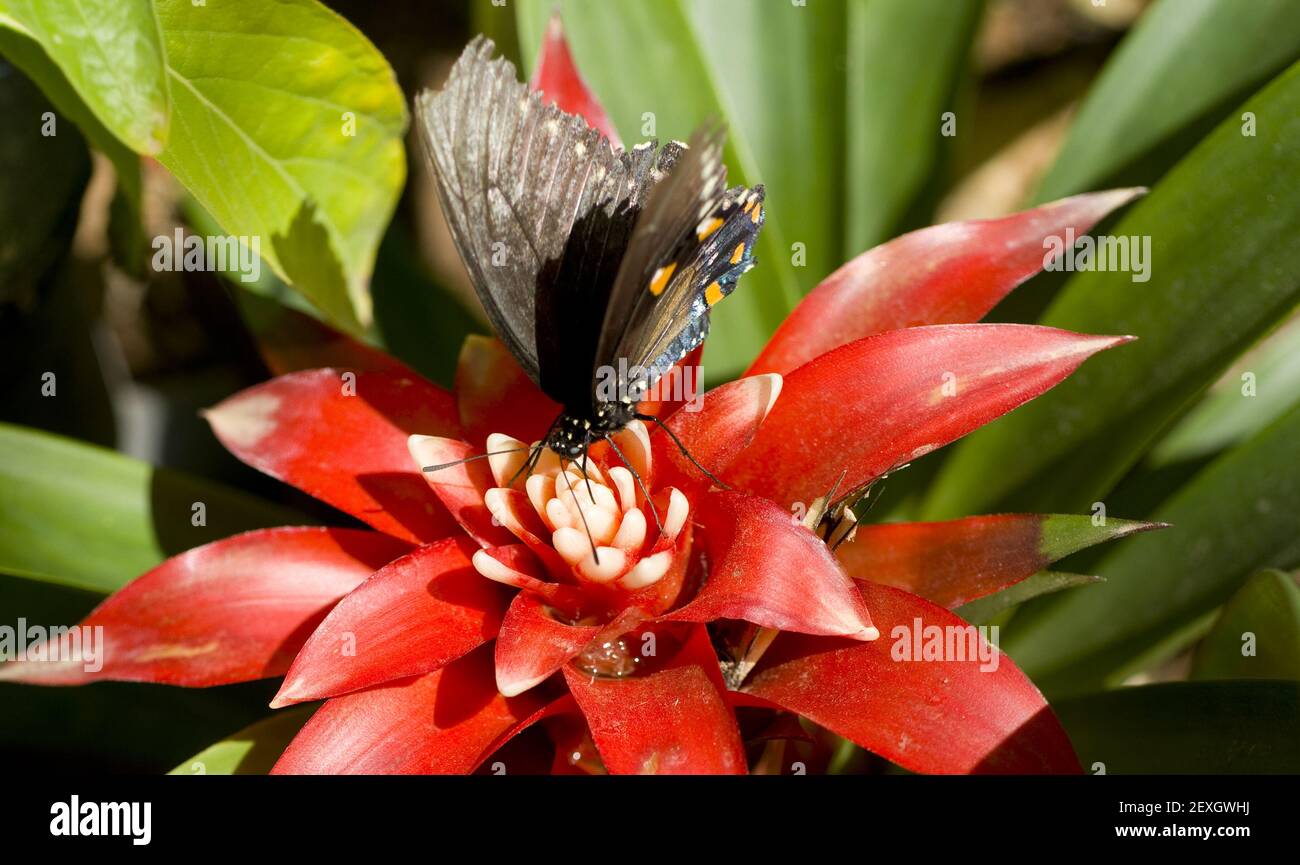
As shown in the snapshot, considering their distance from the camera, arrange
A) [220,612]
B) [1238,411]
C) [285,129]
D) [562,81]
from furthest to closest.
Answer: [1238,411]
[562,81]
[285,129]
[220,612]

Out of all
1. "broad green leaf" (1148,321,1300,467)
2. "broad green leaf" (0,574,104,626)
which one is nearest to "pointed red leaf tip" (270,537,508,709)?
"broad green leaf" (0,574,104,626)

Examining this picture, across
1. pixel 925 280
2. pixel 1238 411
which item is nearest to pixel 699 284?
pixel 925 280

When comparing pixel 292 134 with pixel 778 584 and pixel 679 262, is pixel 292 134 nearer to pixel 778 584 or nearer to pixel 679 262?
pixel 679 262

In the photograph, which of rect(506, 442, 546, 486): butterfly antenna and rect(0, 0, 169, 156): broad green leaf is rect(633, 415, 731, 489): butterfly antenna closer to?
rect(506, 442, 546, 486): butterfly antenna

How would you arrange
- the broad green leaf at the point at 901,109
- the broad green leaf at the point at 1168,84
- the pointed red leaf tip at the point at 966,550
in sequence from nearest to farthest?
the pointed red leaf tip at the point at 966,550 → the broad green leaf at the point at 1168,84 → the broad green leaf at the point at 901,109

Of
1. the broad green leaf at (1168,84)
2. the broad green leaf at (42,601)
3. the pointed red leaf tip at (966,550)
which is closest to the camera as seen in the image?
the pointed red leaf tip at (966,550)

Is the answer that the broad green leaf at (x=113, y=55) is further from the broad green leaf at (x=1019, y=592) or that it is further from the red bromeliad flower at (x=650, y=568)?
the broad green leaf at (x=1019, y=592)

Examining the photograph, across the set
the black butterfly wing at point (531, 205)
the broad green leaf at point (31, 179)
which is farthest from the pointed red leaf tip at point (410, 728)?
the broad green leaf at point (31, 179)
